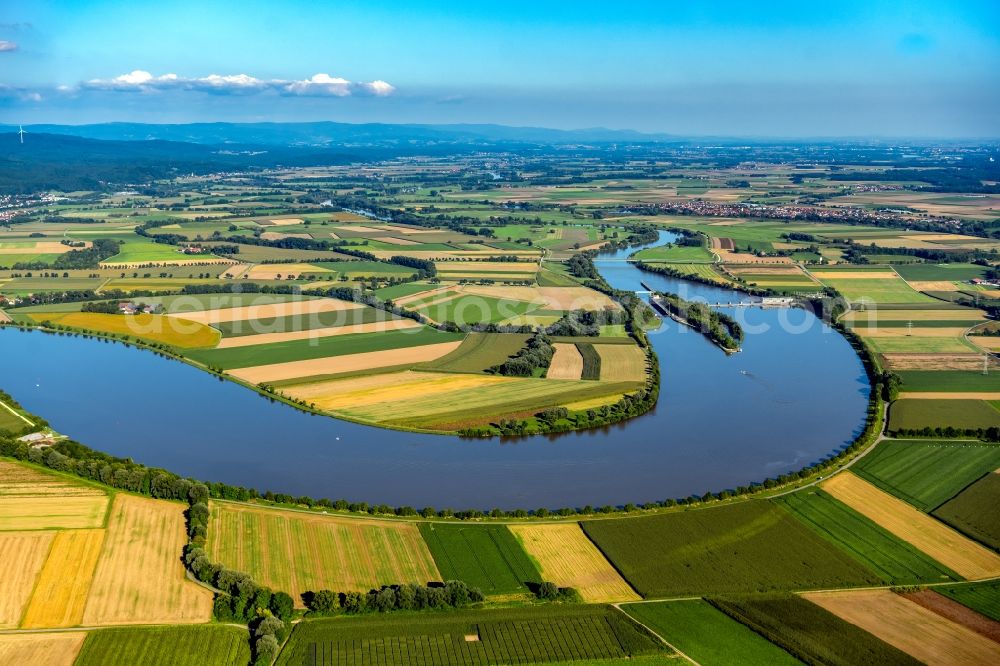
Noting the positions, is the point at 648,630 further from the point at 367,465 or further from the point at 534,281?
the point at 534,281

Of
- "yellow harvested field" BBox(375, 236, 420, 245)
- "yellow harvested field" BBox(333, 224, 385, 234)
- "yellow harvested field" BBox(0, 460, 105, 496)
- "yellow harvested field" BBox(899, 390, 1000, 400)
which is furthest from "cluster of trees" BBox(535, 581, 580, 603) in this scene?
"yellow harvested field" BBox(333, 224, 385, 234)

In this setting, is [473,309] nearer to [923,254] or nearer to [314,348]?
[314,348]

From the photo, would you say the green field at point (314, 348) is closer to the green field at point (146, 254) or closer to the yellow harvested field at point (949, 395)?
the yellow harvested field at point (949, 395)

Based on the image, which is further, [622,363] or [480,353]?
[480,353]

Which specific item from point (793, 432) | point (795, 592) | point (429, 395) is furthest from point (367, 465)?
point (793, 432)

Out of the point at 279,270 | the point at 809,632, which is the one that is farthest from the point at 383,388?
the point at 279,270

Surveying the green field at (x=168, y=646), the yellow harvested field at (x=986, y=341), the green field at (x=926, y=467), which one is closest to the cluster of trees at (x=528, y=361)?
the green field at (x=926, y=467)
